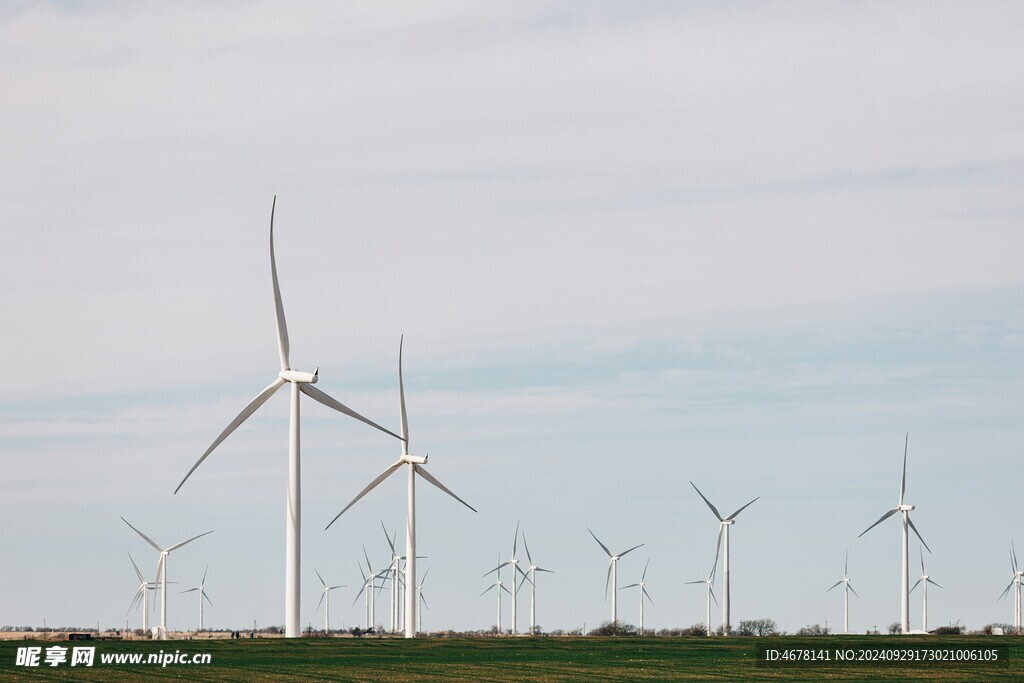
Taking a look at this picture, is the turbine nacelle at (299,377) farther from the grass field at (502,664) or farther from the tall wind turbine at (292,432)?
the grass field at (502,664)

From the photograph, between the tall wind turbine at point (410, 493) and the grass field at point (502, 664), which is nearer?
the grass field at point (502, 664)

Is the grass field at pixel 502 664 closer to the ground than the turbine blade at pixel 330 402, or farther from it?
closer to the ground

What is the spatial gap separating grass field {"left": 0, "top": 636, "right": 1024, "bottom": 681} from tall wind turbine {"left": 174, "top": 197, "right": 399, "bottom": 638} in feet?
9.31

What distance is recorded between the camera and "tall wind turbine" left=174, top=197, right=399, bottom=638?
8188 cm

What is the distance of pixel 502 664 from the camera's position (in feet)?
214

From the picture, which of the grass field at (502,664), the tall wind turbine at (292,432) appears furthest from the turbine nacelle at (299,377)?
the grass field at (502,664)

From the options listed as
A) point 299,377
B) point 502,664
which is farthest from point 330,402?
point 502,664

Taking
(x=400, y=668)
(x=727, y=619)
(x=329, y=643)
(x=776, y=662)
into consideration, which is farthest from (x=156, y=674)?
(x=727, y=619)

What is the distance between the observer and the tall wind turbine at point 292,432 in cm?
8188

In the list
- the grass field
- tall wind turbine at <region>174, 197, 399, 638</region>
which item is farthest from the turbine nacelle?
the grass field

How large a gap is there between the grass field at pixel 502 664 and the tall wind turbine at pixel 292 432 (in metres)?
2.84

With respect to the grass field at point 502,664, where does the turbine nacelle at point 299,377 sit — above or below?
above

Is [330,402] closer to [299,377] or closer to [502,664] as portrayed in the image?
[299,377]

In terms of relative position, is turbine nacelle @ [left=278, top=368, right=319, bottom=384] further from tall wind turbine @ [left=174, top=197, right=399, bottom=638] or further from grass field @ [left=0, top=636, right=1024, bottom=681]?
grass field @ [left=0, top=636, right=1024, bottom=681]
